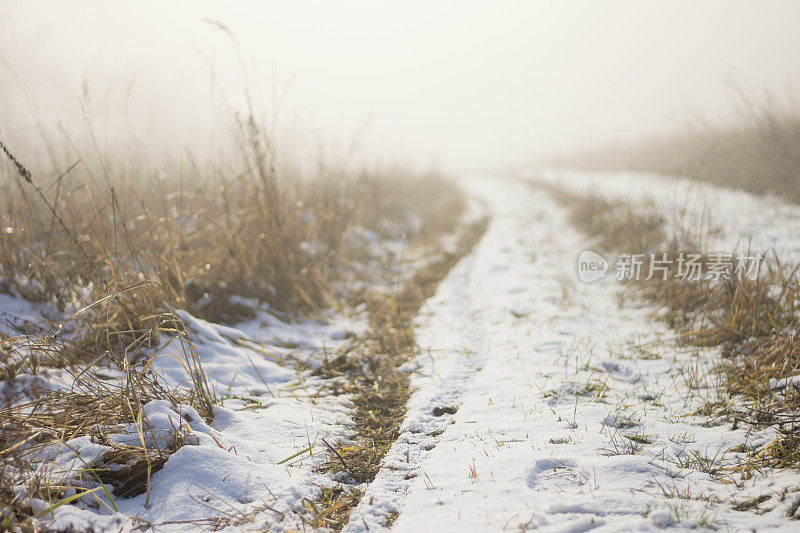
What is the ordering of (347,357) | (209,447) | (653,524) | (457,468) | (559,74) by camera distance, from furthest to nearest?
(559,74) → (347,357) → (457,468) → (209,447) → (653,524)

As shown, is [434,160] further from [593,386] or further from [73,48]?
[593,386]

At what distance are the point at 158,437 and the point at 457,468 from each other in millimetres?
1243

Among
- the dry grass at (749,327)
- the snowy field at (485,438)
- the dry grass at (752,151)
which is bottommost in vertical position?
the snowy field at (485,438)

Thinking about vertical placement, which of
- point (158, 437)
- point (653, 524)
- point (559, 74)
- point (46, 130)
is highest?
point (559, 74)

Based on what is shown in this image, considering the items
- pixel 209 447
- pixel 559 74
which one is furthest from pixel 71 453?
pixel 559 74

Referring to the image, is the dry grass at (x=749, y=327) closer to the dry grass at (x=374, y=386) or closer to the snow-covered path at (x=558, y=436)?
the snow-covered path at (x=558, y=436)

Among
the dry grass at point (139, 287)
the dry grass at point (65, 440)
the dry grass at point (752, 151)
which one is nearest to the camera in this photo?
the dry grass at point (65, 440)

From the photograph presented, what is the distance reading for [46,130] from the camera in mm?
2752

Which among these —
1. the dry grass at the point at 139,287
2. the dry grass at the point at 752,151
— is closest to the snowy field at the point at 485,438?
the dry grass at the point at 139,287

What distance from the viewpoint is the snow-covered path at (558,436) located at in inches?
54.2

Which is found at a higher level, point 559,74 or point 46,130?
point 559,74

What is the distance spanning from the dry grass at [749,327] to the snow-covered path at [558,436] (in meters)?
0.13

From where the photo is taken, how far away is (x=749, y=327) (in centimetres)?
275

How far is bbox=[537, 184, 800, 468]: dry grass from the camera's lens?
6.22ft
